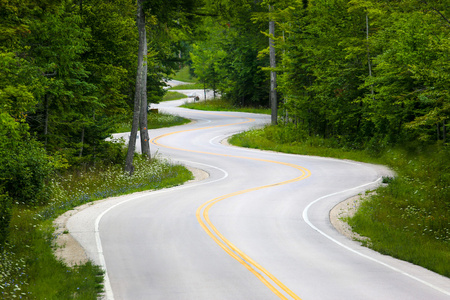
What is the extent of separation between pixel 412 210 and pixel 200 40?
57.1ft

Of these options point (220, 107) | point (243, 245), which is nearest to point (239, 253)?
point (243, 245)

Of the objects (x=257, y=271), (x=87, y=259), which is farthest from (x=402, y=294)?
(x=87, y=259)

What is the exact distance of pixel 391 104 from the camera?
25.5 metres

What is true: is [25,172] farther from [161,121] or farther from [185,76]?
[185,76]

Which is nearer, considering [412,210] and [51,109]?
[412,210]

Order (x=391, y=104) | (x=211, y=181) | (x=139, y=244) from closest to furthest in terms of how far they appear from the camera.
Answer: (x=139, y=244)
(x=211, y=181)
(x=391, y=104)

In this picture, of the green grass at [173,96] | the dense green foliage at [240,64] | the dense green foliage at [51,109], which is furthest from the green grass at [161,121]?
the green grass at [173,96]

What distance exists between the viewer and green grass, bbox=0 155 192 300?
8.66m

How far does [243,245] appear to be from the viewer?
39.2ft

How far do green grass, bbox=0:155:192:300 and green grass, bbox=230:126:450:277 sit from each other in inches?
289

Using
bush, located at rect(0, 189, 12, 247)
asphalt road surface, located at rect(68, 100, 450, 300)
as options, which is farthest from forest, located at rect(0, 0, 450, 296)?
asphalt road surface, located at rect(68, 100, 450, 300)

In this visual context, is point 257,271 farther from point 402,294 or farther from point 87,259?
point 87,259

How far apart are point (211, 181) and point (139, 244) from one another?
10523 mm

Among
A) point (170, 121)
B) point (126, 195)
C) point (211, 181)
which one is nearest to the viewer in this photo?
point (126, 195)
